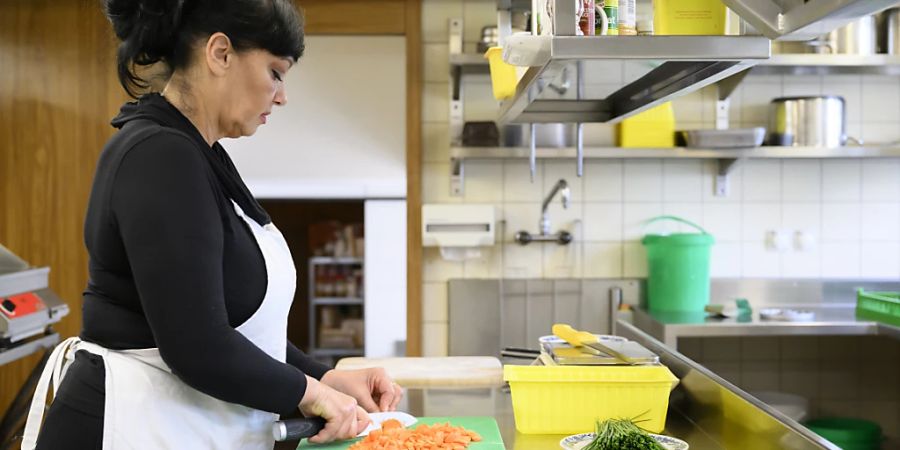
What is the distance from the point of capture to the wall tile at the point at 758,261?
11.7 feet

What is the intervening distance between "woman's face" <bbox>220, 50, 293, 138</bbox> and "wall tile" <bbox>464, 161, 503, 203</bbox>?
221cm

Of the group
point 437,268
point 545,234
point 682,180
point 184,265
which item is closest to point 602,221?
point 545,234

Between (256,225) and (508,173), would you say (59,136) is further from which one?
(256,225)

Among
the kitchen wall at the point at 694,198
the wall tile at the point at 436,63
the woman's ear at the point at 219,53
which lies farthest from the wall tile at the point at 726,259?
the woman's ear at the point at 219,53

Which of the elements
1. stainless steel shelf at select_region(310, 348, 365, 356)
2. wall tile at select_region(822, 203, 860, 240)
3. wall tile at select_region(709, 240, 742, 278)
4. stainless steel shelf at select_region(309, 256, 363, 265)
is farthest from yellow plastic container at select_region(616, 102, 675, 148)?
stainless steel shelf at select_region(310, 348, 365, 356)

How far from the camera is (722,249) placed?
357cm

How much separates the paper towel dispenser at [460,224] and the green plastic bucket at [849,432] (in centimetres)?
144

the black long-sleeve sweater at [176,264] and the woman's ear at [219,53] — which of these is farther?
the woman's ear at [219,53]

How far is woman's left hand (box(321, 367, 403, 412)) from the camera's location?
5.29 feet

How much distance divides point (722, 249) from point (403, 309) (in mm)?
Result: 2153

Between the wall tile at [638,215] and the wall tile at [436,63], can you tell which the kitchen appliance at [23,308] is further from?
A: the wall tile at [638,215]

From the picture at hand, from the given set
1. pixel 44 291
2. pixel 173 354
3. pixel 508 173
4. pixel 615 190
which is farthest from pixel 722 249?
pixel 173 354

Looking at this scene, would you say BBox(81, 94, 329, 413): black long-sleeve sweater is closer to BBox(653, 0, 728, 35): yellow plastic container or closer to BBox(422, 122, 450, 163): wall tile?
BBox(653, 0, 728, 35): yellow plastic container

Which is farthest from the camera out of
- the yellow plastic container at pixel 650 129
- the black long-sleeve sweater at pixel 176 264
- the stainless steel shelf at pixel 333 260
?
the stainless steel shelf at pixel 333 260
